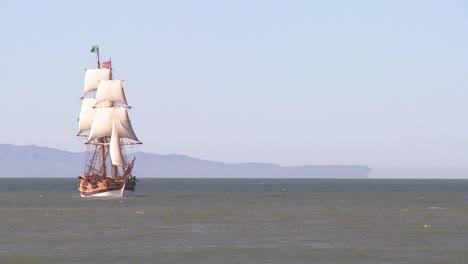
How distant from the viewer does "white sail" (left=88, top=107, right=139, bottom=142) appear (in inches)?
6078

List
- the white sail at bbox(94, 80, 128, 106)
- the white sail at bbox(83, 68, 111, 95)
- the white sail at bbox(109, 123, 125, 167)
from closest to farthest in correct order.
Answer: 1. the white sail at bbox(109, 123, 125, 167)
2. the white sail at bbox(94, 80, 128, 106)
3. the white sail at bbox(83, 68, 111, 95)

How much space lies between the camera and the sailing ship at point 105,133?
482 feet
